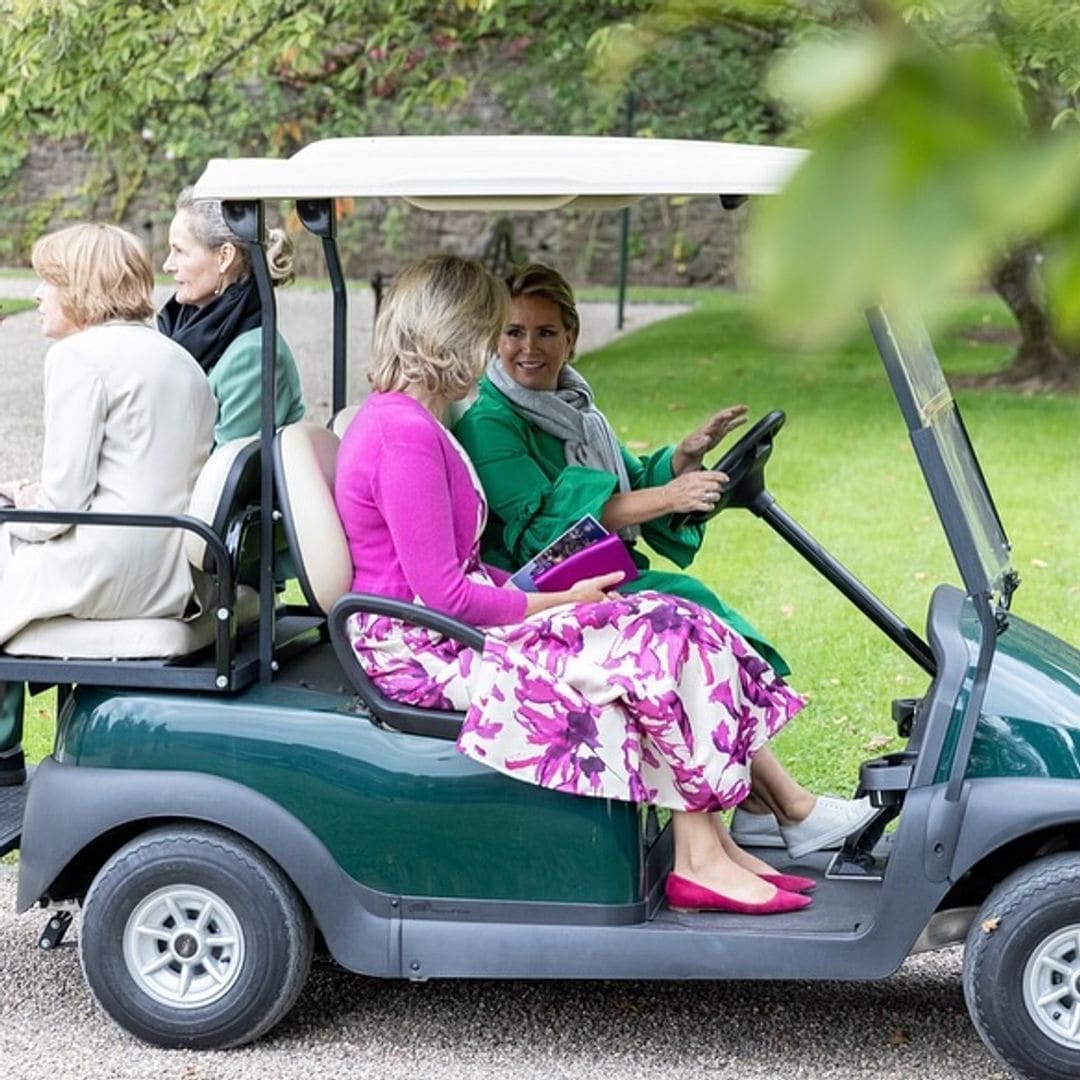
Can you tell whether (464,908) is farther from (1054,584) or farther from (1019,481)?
(1019,481)

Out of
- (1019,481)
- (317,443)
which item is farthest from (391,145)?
(1019,481)

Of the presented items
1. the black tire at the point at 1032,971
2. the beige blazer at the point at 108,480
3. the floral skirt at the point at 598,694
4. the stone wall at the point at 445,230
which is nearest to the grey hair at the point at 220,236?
the beige blazer at the point at 108,480

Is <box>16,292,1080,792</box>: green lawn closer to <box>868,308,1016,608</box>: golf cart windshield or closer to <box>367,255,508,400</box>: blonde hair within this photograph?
<box>868,308,1016,608</box>: golf cart windshield

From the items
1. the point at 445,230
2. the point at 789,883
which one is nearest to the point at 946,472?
the point at 789,883

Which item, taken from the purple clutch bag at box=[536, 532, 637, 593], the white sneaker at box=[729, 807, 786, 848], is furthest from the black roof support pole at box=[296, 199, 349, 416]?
the white sneaker at box=[729, 807, 786, 848]

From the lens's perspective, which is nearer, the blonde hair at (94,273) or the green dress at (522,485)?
the blonde hair at (94,273)

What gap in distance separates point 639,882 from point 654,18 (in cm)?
265

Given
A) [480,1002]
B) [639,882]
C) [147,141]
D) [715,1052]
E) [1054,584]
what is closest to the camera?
[639,882]

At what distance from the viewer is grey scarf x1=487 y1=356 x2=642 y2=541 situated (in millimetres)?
3717

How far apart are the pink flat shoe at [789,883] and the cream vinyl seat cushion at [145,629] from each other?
1061mm

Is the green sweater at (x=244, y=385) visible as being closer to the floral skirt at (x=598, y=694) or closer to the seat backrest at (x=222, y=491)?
the seat backrest at (x=222, y=491)

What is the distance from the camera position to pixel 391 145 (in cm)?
317

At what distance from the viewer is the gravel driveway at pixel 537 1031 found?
316 centimetres

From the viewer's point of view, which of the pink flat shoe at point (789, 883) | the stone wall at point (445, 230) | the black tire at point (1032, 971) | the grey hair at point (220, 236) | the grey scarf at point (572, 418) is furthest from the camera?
the stone wall at point (445, 230)
